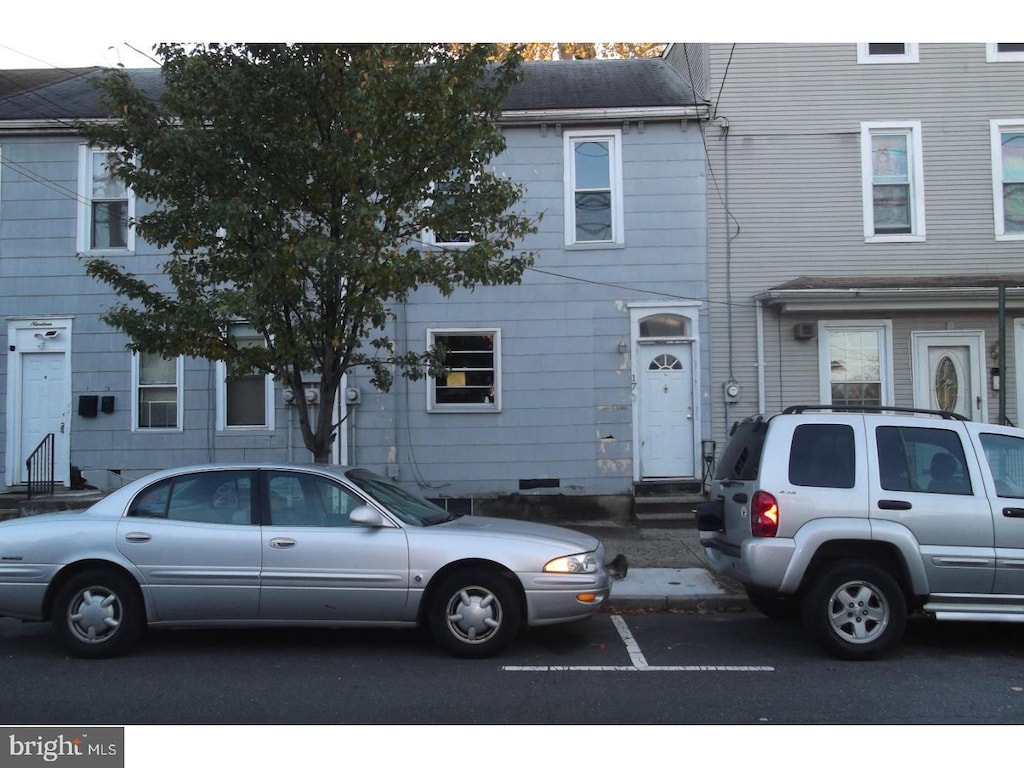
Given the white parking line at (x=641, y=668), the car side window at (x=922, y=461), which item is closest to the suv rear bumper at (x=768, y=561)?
the white parking line at (x=641, y=668)

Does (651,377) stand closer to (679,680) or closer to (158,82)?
(679,680)

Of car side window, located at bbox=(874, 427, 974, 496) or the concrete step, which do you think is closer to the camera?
car side window, located at bbox=(874, 427, 974, 496)

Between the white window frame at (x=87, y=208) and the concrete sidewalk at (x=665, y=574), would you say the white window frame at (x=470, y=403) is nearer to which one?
the concrete sidewalk at (x=665, y=574)

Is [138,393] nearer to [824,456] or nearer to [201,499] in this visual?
[201,499]

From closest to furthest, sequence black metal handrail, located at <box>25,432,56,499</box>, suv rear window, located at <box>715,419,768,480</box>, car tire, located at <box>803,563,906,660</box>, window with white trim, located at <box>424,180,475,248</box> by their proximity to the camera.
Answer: car tire, located at <box>803,563,906,660</box> < suv rear window, located at <box>715,419,768,480</box> < window with white trim, located at <box>424,180,475,248</box> < black metal handrail, located at <box>25,432,56,499</box>

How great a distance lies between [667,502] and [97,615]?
26.0 ft

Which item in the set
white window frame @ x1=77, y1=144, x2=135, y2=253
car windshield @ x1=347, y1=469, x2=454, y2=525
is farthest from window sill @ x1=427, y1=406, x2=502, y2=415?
car windshield @ x1=347, y1=469, x2=454, y2=525

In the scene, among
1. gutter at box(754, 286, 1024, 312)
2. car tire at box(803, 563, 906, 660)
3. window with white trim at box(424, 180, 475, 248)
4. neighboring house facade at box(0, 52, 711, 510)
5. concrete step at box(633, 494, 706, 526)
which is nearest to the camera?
car tire at box(803, 563, 906, 660)

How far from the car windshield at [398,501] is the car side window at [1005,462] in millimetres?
4278

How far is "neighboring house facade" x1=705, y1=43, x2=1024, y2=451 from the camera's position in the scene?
42.9 feet

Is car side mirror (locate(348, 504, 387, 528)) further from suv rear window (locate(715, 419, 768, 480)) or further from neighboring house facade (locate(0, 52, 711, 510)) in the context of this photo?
neighboring house facade (locate(0, 52, 711, 510))

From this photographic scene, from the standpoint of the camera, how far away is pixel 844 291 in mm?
12359

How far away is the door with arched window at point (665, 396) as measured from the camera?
13.1 metres

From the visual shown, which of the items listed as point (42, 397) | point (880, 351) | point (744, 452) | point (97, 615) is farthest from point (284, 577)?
point (880, 351)
